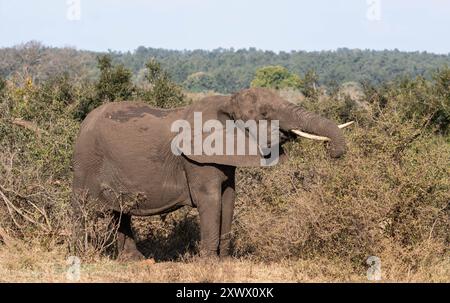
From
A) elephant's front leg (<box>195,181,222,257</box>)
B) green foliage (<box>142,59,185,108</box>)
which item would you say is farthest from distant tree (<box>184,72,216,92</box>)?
elephant's front leg (<box>195,181,222,257</box>)

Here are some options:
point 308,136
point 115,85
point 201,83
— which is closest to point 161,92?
point 115,85

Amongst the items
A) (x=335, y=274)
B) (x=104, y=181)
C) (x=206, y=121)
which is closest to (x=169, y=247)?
(x=104, y=181)

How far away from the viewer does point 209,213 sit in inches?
405

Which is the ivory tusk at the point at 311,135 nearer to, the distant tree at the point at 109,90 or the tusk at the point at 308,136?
the tusk at the point at 308,136

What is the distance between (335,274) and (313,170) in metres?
2.34

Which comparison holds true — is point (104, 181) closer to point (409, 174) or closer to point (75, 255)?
point (75, 255)

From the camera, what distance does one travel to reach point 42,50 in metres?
81.7

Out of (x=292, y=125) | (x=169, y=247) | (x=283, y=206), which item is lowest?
(x=169, y=247)

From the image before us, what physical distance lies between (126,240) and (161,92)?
809cm

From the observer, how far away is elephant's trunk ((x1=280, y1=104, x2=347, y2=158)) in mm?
Result: 9523

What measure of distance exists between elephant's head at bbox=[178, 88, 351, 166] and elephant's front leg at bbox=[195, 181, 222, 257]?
336 mm

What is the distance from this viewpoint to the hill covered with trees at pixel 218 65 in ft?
227

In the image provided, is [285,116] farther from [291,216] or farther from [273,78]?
[273,78]
